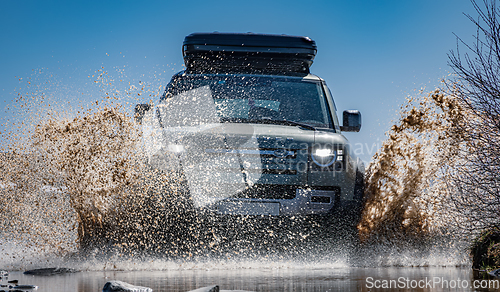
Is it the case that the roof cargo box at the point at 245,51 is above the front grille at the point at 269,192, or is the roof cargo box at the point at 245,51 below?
above

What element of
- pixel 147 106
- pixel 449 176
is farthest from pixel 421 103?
pixel 147 106

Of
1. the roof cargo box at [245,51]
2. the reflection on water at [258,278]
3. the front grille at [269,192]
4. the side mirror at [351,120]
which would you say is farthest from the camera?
the side mirror at [351,120]

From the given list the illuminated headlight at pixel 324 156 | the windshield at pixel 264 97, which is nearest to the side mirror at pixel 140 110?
the windshield at pixel 264 97

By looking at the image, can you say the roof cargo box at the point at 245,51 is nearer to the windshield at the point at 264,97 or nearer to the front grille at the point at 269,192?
the windshield at the point at 264,97

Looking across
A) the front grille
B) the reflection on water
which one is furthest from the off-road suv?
the reflection on water

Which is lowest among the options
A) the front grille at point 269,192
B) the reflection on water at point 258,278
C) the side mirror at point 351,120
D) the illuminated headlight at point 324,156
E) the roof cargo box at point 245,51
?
the reflection on water at point 258,278

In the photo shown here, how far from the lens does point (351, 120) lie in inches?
263

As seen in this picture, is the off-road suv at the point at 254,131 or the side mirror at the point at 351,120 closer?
the off-road suv at the point at 254,131

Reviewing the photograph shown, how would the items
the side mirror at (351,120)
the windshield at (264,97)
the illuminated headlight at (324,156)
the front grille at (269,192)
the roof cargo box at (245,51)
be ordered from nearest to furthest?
the front grille at (269,192)
the illuminated headlight at (324,156)
the windshield at (264,97)
the roof cargo box at (245,51)
the side mirror at (351,120)

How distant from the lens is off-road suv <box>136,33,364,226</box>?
501 centimetres

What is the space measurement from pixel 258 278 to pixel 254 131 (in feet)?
4.87

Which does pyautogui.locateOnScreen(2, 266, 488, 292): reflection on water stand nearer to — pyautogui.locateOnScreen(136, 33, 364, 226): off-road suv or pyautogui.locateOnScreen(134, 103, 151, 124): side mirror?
pyautogui.locateOnScreen(136, 33, 364, 226): off-road suv

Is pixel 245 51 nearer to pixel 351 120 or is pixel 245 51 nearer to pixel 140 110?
pixel 140 110

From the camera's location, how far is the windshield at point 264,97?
611cm
